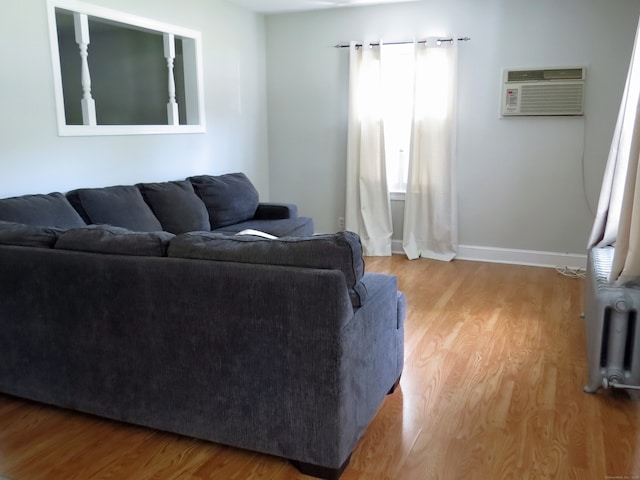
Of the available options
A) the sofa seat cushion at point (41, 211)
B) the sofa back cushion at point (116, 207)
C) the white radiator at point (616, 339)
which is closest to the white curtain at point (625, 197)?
the white radiator at point (616, 339)

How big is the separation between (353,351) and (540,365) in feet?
4.79

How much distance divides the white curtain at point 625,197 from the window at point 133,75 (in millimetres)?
3236

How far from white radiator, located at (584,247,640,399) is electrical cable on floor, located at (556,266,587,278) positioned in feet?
7.21

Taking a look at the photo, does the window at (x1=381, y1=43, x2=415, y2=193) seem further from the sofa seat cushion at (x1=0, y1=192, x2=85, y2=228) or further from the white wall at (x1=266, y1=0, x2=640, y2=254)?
the sofa seat cushion at (x1=0, y1=192, x2=85, y2=228)

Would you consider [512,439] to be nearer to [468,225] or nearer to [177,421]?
[177,421]

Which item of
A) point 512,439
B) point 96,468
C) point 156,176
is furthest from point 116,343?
point 156,176

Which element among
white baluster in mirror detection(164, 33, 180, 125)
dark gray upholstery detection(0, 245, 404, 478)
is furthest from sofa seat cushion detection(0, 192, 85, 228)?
white baluster in mirror detection(164, 33, 180, 125)

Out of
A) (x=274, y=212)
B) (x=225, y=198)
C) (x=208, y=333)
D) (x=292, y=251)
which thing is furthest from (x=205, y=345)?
(x=274, y=212)

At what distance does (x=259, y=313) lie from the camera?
6.09 ft

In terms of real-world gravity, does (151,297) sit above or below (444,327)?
above

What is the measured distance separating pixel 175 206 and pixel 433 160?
240 cm

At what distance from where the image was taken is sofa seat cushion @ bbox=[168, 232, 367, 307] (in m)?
1.84

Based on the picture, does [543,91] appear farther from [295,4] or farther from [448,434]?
[448,434]

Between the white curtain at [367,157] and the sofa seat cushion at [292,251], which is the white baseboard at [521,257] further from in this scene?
the sofa seat cushion at [292,251]
